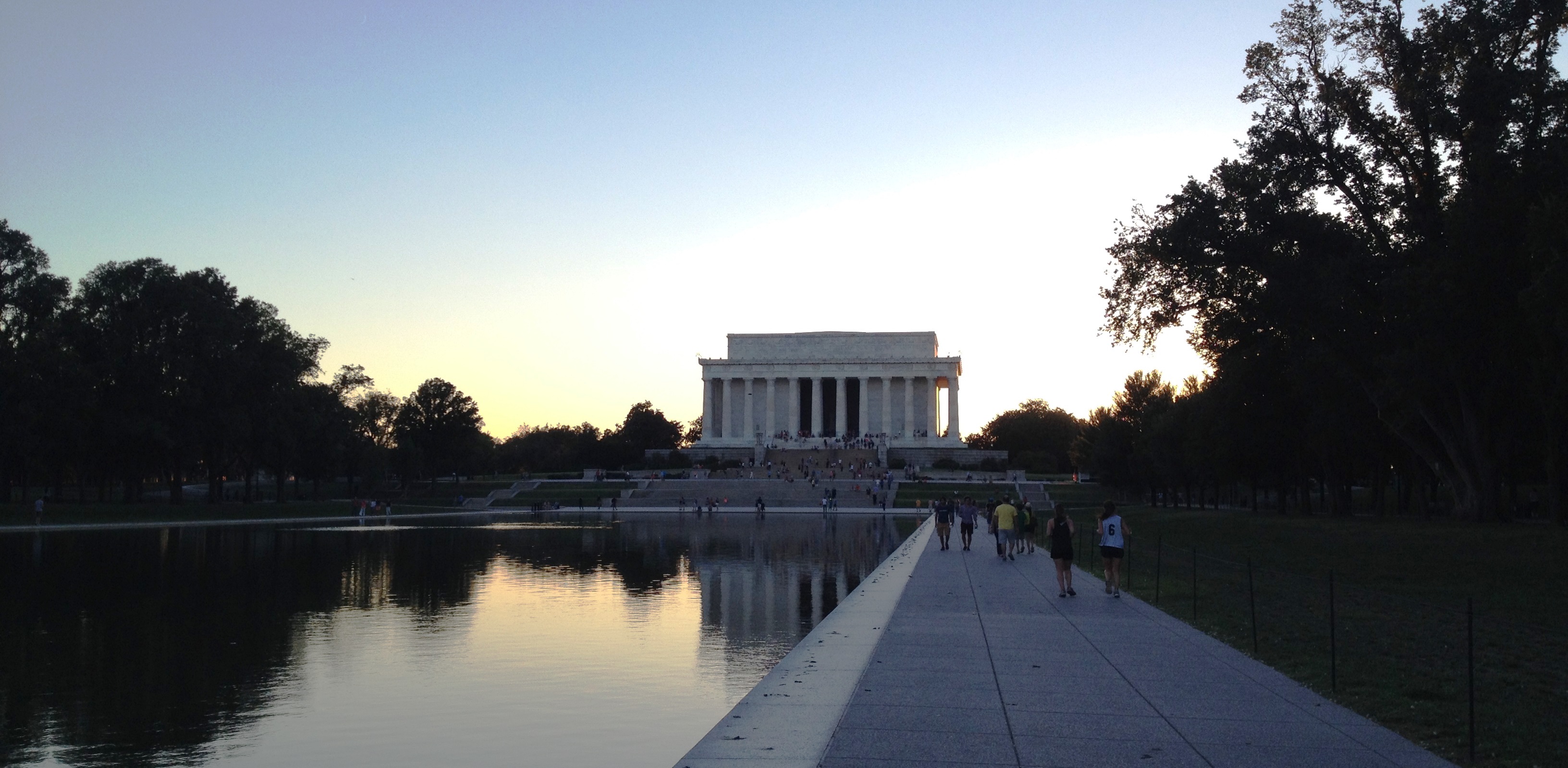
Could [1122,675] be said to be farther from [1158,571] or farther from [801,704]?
[1158,571]

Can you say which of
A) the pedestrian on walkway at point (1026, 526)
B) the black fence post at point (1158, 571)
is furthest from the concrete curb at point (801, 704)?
the pedestrian on walkway at point (1026, 526)

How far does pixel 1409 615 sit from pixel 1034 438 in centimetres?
11077

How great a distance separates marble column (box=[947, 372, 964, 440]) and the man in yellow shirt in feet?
272

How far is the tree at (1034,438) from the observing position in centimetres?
11562

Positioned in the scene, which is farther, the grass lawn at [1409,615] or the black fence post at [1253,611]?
the black fence post at [1253,611]

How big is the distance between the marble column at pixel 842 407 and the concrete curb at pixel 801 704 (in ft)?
316

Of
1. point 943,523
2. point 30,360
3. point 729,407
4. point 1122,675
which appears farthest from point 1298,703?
point 729,407

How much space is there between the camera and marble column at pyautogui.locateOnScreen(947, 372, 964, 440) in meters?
111

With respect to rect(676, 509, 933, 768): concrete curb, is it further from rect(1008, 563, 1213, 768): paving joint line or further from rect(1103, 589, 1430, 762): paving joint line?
rect(1103, 589, 1430, 762): paving joint line

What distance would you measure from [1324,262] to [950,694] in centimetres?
2618

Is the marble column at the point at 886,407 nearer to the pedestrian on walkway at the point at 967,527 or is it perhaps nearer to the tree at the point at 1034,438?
the tree at the point at 1034,438

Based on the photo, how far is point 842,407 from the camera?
374ft

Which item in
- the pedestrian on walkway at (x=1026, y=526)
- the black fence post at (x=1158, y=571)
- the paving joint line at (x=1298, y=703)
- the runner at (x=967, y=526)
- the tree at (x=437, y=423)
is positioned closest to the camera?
the paving joint line at (x=1298, y=703)

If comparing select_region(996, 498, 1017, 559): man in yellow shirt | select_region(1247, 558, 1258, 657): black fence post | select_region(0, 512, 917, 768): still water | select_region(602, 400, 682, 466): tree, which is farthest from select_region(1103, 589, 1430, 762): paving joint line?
select_region(602, 400, 682, 466): tree
